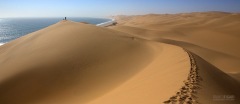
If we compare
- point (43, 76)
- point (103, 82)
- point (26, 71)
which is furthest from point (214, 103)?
point (26, 71)

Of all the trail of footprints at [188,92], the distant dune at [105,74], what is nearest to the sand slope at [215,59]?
the distant dune at [105,74]

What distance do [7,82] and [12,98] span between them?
1.24 meters

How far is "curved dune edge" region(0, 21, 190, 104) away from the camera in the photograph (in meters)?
7.47

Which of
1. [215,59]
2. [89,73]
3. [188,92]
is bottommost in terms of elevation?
[215,59]

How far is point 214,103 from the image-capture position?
573cm

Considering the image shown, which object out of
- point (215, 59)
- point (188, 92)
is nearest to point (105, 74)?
point (188, 92)

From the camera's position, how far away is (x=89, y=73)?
10.7 metres

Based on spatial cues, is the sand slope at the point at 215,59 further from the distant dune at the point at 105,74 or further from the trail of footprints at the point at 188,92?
the trail of footprints at the point at 188,92

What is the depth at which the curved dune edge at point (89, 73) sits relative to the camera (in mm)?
7470

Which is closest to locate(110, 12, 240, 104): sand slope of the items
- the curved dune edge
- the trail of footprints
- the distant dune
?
the distant dune

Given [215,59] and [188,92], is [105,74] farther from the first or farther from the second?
[215,59]

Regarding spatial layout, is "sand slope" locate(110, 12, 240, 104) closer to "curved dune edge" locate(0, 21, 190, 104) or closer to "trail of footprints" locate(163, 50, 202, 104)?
"trail of footprints" locate(163, 50, 202, 104)

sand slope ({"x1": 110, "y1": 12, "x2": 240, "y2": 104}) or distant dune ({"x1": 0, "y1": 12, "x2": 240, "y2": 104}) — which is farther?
sand slope ({"x1": 110, "y1": 12, "x2": 240, "y2": 104})

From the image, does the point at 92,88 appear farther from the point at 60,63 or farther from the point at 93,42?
the point at 93,42
